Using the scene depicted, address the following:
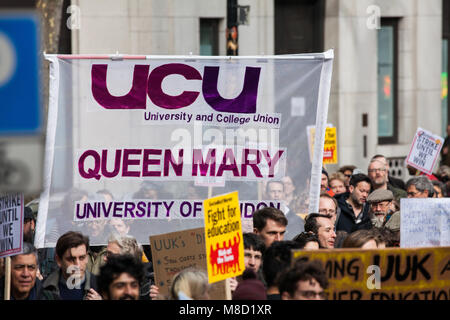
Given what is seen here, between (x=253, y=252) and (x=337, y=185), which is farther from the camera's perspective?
(x=337, y=185)

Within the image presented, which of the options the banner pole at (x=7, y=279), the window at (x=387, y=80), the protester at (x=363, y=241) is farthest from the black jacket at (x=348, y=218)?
the window at (x=387, y=80)

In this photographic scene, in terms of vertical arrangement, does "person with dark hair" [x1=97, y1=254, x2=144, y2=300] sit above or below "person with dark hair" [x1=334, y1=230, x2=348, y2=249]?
above

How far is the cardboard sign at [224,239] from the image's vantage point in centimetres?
700

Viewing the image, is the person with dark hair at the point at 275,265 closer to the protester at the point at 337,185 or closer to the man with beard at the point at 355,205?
the man with beard at the point at 355,205

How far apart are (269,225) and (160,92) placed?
1.69m

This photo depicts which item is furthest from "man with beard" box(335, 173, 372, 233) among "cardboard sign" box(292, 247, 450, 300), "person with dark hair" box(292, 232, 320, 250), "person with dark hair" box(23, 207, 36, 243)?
"cardboard sign" box(292, 247, 450, 300)

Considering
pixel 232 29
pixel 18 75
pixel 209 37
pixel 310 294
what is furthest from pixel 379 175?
pixel 18 75

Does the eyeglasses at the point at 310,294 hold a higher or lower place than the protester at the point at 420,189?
lower

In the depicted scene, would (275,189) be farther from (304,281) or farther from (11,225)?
(304,281)

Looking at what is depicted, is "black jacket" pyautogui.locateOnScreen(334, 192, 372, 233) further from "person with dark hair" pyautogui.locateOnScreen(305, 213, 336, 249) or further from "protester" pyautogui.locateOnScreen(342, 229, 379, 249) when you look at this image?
"protester" pyautogui.locateOnScreen(342, 229, 379, 249)

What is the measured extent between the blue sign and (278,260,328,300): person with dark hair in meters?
2.83

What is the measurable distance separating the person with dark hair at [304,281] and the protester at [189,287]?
70 cm

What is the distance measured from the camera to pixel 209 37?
18609 millimetres

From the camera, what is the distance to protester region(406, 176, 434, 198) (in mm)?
11078
